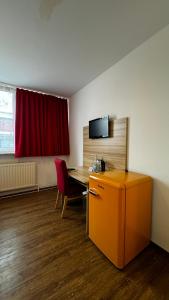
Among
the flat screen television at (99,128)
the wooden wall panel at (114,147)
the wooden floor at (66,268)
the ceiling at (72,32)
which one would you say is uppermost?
the ceiling at (72,32)

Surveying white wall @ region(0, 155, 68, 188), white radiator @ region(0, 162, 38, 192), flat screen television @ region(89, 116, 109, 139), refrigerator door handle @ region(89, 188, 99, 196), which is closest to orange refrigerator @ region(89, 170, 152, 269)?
refrigerator door handle @ region(89, 188, 99, 196)

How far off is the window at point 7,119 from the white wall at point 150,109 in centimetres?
236

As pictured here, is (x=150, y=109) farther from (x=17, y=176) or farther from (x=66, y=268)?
(x=17, y=176)

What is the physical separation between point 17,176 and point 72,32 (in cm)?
298

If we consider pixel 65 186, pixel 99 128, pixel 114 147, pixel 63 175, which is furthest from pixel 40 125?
pixel 114 147

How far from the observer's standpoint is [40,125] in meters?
3.67

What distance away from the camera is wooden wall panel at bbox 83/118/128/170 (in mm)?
2215

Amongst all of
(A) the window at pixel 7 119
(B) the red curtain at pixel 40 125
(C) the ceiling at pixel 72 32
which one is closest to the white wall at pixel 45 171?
(B) the red curtain at pixel 40 125

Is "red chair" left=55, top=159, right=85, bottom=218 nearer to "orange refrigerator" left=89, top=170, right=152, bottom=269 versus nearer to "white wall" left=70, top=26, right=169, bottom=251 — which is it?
"orange refrigerator" left=89, top=170, right=152, bottom=269

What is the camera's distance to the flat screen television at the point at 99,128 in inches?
98.7

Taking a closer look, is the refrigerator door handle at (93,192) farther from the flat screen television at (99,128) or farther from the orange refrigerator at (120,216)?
the flat screen television at (99,128)

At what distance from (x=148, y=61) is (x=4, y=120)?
3086 millimetres

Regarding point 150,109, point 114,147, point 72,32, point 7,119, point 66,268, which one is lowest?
point 66,268

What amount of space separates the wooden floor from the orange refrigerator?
0.43 ft
